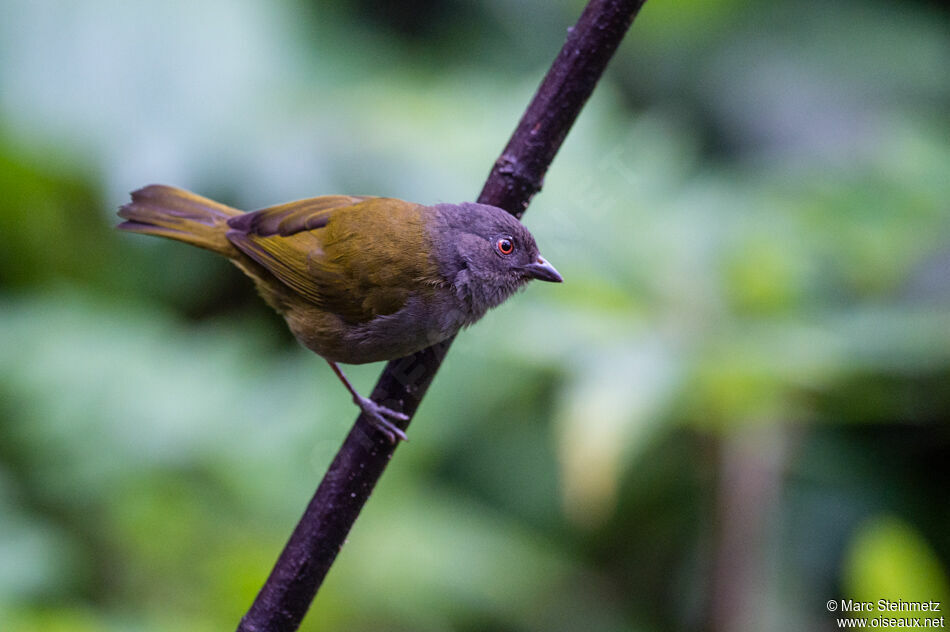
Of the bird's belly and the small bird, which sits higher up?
the small bird

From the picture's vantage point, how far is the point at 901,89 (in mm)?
5320

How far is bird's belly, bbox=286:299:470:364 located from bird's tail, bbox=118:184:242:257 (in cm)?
38

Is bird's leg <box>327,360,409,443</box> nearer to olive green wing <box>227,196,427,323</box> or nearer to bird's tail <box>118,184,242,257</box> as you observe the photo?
olive green wing <box>227,196,427,323</box>

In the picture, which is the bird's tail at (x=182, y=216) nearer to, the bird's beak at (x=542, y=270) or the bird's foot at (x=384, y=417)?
the bird's beak at (x=542, y=270)

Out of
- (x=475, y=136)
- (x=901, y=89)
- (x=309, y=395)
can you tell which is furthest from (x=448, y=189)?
(x=901, y=89)

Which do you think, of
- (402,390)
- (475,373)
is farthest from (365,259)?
(475,373)

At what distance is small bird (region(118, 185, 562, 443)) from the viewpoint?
238 centimetres

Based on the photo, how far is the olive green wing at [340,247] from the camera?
2523mm

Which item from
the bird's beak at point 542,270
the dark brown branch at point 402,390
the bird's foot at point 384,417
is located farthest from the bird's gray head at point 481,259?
the bird's foot at point 384,417

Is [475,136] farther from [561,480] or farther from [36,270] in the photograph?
[36,270]

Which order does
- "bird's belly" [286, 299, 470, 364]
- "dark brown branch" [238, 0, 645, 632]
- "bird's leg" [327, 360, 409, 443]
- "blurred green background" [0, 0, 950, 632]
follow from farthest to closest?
"blurred green background" [0, 0, 950, 632] < "bird's belly" [286, 299, 470, 364] < "bird's leg" [327, 360, 409, 443] < "dark brown branch" [238, 0, 645, 632]

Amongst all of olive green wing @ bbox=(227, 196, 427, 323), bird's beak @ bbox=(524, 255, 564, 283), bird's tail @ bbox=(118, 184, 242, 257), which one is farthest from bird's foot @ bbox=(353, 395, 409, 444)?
bird's tail @ bbox=(118, 184, 242, 257)

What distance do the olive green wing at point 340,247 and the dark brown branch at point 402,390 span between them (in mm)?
465

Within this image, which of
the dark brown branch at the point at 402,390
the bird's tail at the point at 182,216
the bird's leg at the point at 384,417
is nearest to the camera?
the dark brown branch at the point at 402,390
